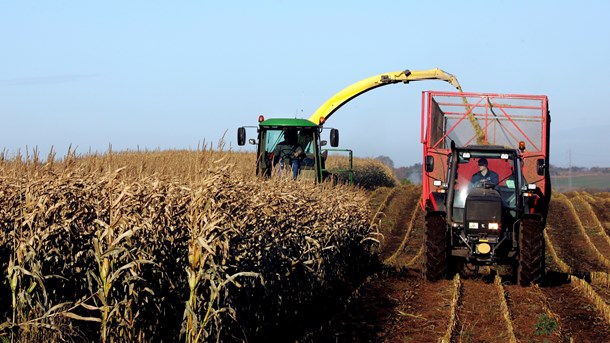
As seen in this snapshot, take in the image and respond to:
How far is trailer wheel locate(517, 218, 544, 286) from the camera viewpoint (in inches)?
559

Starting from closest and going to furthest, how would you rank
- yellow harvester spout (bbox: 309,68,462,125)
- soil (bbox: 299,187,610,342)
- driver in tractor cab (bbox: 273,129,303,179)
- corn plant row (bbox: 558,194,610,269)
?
soil (bbox: 299,187,610,342) < driver in tractor cab (bbox: 273,129,303,179) < corn plant row (bbox: 558,194,610,269) < yellow harvester spout (bbox: 309,68,462,125)

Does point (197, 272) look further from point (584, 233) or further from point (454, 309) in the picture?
point (584, 233)

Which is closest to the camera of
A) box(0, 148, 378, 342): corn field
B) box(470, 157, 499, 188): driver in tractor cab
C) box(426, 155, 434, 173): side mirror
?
box(0, 148, 378, 342): corn field

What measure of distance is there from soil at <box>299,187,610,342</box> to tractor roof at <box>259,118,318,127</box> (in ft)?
12.2

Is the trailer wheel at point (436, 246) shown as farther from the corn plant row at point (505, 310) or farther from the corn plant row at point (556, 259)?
the corn plant row at point (556, 259)

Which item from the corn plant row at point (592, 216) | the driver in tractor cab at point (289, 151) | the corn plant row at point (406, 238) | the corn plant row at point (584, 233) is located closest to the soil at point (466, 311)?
the corn plant row at point (406, 238)

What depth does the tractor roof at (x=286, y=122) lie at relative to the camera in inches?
771

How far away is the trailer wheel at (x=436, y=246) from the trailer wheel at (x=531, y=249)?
45.8 inches

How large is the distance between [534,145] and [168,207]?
37.7 feet

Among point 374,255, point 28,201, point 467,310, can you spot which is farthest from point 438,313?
point 28,201

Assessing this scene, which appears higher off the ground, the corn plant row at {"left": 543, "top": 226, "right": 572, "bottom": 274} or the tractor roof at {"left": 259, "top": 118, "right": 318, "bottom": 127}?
the tractor roof at {"left": 259, "top": 118, "right": 318, "bottom": 127}

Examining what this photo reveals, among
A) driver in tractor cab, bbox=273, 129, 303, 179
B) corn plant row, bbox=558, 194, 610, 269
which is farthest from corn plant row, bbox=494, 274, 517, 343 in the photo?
→ corn plant row, bbox=558, 194, 610, 269

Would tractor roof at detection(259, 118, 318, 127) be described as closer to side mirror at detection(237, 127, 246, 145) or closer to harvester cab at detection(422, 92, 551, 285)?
side mirror at detection(237, 127, 246, 145)

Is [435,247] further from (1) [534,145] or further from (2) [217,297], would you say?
(2) [217,297]
